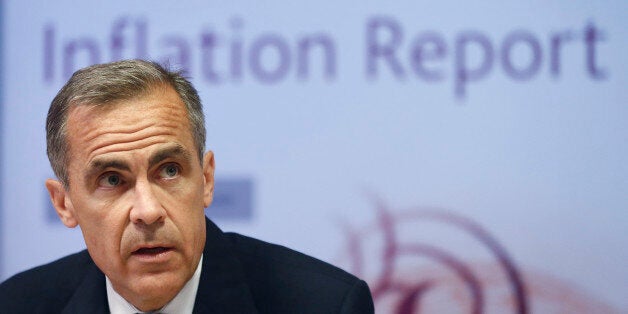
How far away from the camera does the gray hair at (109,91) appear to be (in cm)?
189

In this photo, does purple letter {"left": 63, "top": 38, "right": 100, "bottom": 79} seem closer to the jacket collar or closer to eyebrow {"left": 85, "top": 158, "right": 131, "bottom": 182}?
the jacket collar

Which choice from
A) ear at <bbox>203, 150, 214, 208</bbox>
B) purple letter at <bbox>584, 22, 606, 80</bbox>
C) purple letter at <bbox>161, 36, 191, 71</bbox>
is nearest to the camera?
ear at <bbox>203, 150, 214, 208</bbox>

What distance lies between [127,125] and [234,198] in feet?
3.32

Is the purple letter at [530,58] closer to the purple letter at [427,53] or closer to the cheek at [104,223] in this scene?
the purple letter at [427,53]

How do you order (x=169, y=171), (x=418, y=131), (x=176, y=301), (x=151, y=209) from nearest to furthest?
(x=151, y=209)
(x=169, y=171)
(x=176, y=301)
(x=418, y=131)

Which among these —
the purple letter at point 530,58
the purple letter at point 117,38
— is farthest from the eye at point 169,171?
the purple letter at point 530,58

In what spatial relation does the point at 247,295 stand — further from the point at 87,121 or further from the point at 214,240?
the point at 87,121

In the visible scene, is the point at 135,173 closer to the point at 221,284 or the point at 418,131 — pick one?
the point at 221,284

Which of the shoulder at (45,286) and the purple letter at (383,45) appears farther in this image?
the purple letter at (383,45)

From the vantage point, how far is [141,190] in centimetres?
183

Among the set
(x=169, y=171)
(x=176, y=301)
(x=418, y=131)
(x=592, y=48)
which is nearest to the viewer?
(x=169, y=171)

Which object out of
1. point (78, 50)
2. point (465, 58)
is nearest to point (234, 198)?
point (78, 50)

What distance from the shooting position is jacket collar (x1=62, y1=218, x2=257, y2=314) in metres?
2.05

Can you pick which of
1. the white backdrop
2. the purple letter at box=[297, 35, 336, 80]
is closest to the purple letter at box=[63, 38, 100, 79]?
the white backdrop
